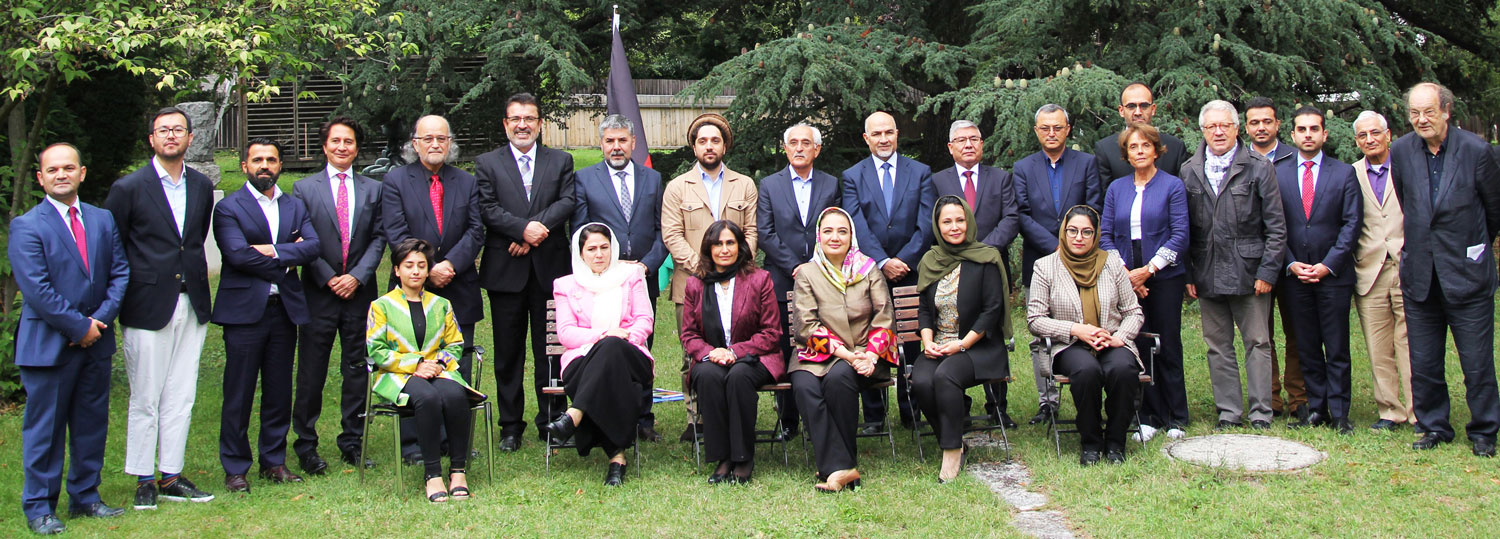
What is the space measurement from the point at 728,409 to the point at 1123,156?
2.79 m

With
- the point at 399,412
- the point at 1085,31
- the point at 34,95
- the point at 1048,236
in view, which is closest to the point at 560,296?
the point at 399,412

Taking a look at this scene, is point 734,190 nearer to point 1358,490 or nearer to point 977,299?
point 977,299

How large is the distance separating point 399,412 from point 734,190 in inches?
86.1

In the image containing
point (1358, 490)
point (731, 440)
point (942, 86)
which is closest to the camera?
point (1358, 490)

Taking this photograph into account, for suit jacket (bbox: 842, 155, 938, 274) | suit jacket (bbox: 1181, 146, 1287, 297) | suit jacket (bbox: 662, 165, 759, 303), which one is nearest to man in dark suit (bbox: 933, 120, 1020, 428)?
suit jacket (bbox: 842, 155, 938, 274)

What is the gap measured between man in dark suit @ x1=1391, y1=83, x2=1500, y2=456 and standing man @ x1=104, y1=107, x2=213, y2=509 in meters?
5.94

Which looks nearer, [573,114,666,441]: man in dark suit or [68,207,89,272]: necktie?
[68,207,89,272]: necktie

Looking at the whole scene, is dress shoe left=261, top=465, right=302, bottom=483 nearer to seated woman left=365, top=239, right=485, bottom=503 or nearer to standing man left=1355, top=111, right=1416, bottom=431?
seated woman left=365, top=239, right=485, bottom=503

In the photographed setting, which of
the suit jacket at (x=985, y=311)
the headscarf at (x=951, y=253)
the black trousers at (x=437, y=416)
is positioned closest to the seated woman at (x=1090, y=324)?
the suit jacket at (x=985, y=311)

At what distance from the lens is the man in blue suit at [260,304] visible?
577 centimetres

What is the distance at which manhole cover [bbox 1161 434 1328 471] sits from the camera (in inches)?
227

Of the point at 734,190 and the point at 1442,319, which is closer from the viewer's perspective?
the point at 1442,319

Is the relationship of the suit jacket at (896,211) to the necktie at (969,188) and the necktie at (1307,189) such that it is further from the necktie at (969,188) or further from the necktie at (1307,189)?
the necktie at (1307,189)

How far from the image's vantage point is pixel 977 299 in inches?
242
